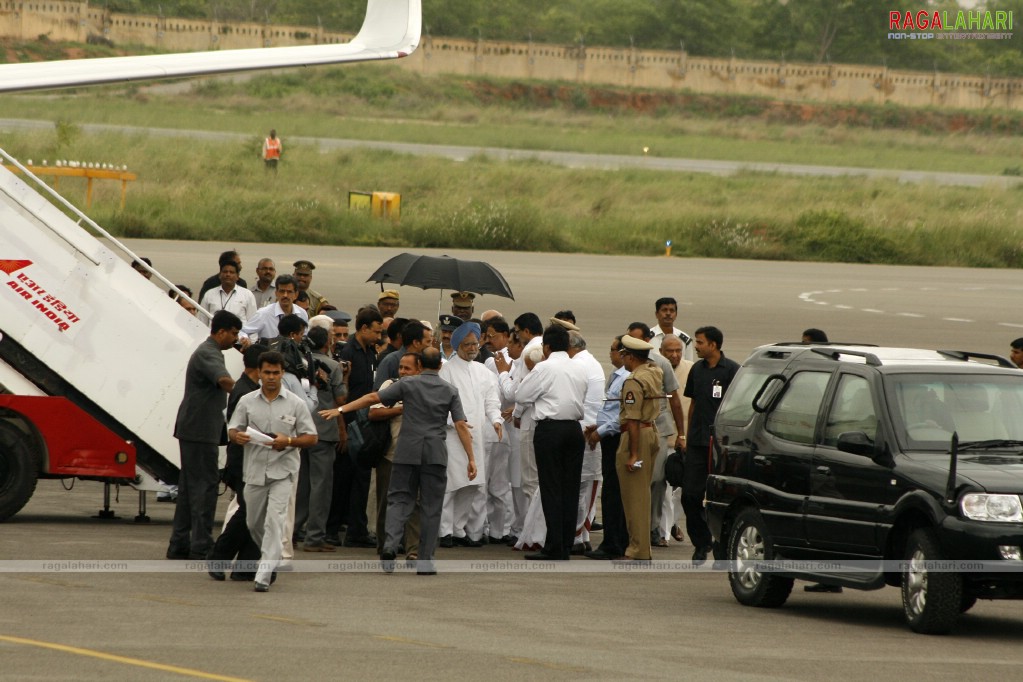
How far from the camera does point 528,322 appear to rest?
14.1 metres

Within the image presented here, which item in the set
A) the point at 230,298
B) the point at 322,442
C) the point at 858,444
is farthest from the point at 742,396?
the point at 230,298

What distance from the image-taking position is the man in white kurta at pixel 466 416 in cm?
1274

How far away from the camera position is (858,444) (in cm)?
1015

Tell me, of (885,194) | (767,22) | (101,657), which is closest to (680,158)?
(885,194)

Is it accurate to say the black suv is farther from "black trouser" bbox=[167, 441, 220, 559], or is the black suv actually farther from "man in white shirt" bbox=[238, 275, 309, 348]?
"man in white shirt" bbox=[238, 275, 309, 348]

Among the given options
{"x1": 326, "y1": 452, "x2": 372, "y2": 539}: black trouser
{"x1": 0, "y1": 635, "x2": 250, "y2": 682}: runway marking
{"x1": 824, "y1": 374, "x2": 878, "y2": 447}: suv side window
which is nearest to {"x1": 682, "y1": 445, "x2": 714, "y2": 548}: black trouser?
{"x1": 824, "y1": 374, "x2": 878, "y2": 447}: suv side window

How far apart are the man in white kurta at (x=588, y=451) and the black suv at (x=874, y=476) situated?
152cm

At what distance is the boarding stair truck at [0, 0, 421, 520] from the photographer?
13086 mm

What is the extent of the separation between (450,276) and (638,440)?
3759 millimetres

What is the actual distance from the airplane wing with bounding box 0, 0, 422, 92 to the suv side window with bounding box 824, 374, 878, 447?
439 centimetres

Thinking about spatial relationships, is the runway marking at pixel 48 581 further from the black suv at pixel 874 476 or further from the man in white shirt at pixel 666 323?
the man in white shirt at pixel 666 323

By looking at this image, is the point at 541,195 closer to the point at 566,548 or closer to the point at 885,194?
the point at 885,194

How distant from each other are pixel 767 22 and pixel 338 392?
372 ft

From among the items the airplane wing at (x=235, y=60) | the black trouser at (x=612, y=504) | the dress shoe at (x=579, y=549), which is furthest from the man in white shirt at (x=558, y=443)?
the airplane wing at (x=235, y=60)
